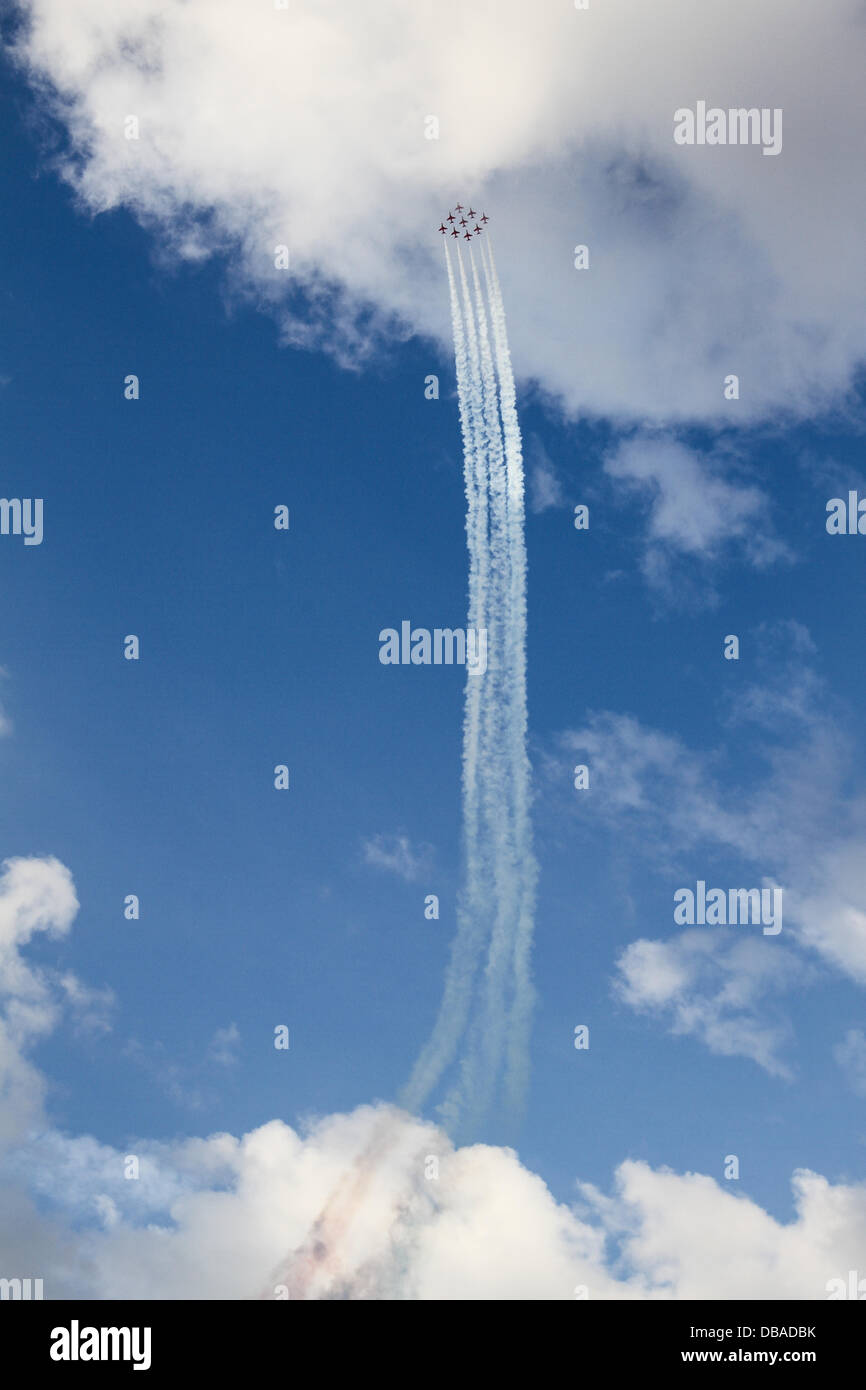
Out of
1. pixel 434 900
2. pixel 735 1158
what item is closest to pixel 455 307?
pixel 434 900

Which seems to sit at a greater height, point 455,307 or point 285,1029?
point 455,307

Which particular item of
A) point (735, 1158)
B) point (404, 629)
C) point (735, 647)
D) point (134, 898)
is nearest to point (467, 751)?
point (404, 629)

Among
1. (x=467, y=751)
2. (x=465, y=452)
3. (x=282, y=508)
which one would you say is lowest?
(x=467, y=751)

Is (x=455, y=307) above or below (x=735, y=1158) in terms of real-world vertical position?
above
